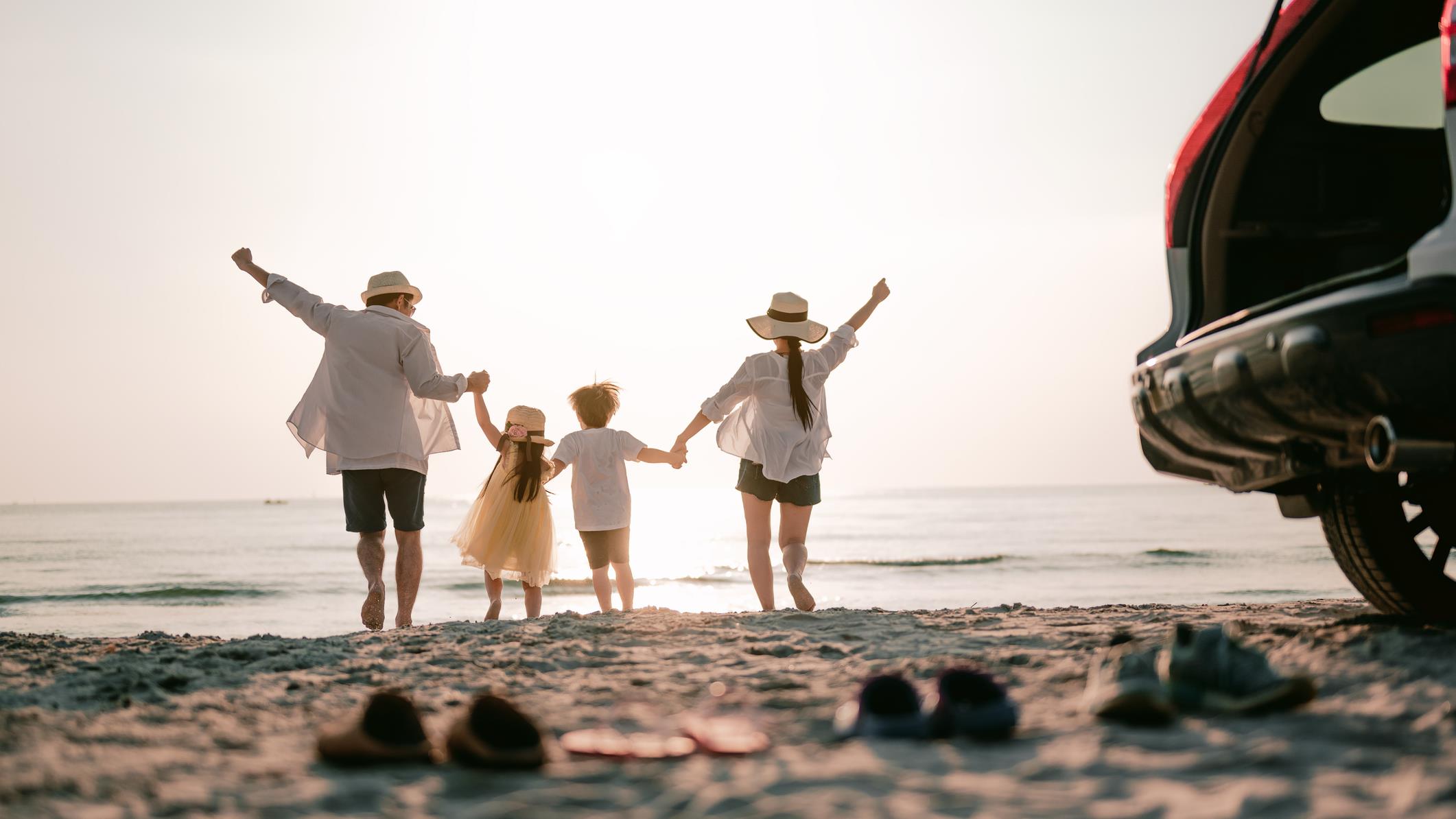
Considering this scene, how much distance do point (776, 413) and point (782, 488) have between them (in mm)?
478

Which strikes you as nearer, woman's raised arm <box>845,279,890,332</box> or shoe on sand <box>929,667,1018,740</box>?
shoe on sand <box>929,667,1018,740</box>

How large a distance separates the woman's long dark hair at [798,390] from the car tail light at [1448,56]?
424 centimetres

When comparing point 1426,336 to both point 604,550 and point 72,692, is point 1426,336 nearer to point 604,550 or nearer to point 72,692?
point 72,692

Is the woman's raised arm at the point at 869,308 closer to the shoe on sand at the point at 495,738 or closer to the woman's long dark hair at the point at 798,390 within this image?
the woman's long dark hair at the point at 798,390

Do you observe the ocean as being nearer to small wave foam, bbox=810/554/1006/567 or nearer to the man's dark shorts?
small wave foam, bbox=810/554/1006/567

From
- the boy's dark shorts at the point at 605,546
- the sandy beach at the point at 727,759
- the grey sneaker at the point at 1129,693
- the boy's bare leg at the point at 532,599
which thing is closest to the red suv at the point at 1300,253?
the sandy beach at the point at 727,759

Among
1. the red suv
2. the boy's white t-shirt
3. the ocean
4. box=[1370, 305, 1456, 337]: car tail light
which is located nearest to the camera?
box=[1370, 305, 1456, 337]: car tail light

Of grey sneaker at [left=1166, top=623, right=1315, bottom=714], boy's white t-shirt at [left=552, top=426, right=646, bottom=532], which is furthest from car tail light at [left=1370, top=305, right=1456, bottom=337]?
boy's white t-shirt at [left=552, top=426, right=646, bottom=532]

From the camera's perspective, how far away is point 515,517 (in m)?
7.62

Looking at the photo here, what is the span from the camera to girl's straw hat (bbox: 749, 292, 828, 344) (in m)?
6.94

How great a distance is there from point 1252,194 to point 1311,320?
125cm

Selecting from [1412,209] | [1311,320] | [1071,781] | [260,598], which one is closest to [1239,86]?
[1412,209]

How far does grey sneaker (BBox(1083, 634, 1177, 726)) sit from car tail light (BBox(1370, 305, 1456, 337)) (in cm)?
108

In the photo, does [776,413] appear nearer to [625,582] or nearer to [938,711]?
[625,582]
